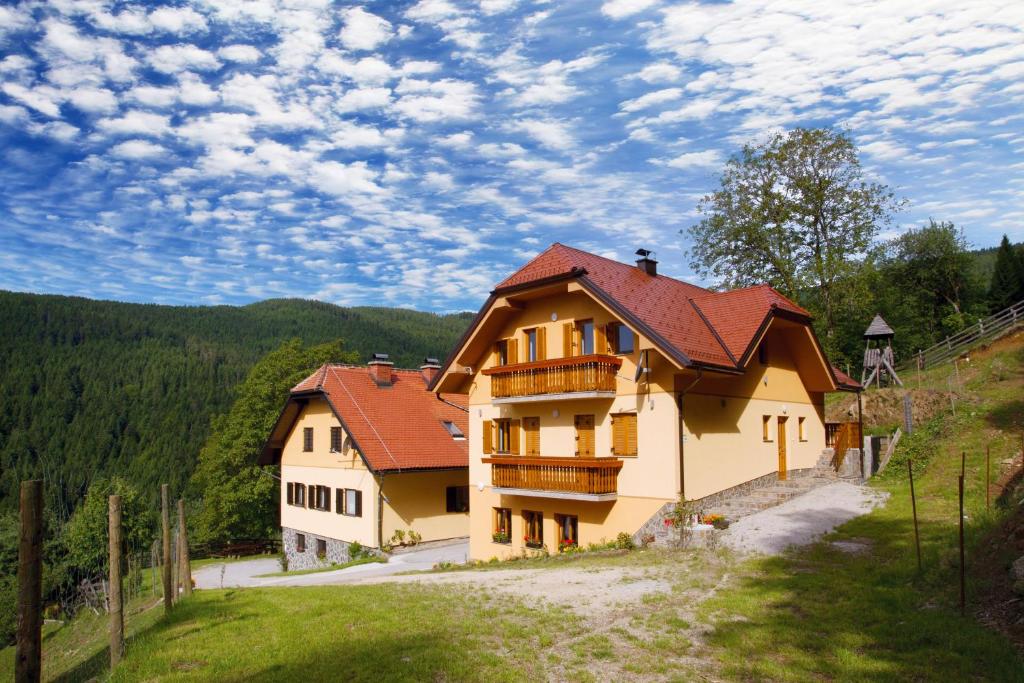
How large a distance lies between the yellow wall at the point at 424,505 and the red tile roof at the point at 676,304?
10.3 meters

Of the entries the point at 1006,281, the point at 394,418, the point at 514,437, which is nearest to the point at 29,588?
the point at 514,437

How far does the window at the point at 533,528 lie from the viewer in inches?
882

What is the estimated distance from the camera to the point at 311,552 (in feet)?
104

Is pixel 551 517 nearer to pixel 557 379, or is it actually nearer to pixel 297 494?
pixel 557 379

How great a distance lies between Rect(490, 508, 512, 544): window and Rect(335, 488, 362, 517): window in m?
7.36

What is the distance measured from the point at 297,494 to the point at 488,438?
1388cm

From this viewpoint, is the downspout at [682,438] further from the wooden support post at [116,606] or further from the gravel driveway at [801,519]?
the wooden support post at [116,606]

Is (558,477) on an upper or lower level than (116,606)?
upper

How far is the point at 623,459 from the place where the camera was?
20.1 meters

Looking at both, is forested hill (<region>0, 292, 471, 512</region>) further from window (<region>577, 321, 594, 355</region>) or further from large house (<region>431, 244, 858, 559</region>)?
window (<region>577, 321, 594, 355</region>)

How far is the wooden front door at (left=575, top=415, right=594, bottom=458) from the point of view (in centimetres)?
2106

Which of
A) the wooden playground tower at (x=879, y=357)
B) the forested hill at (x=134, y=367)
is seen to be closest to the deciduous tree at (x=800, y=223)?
the wooden playground tower at (x=879, y=357)

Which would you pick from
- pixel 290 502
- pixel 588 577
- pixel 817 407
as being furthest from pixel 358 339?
pixel 588 577

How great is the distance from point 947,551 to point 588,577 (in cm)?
643
